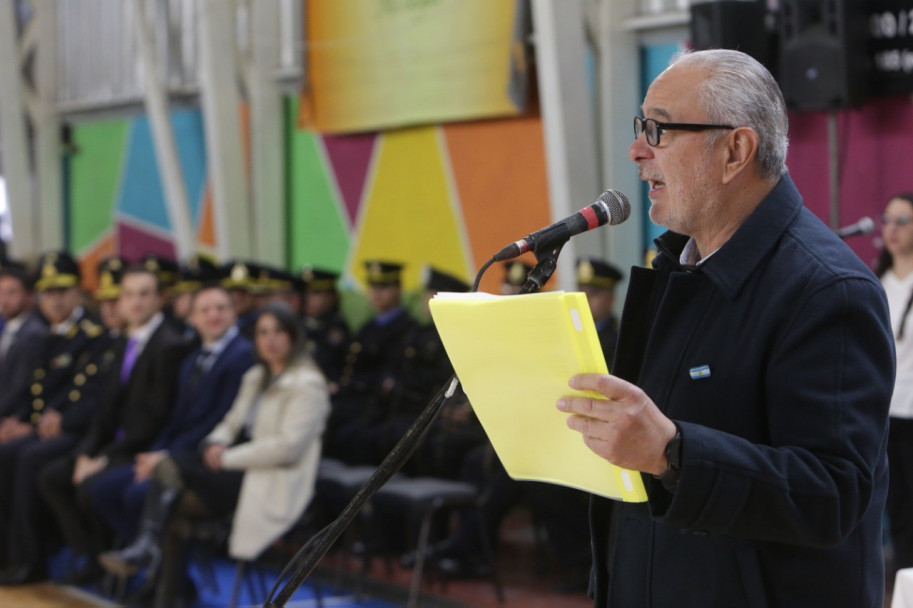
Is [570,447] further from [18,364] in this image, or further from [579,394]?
[18,364]

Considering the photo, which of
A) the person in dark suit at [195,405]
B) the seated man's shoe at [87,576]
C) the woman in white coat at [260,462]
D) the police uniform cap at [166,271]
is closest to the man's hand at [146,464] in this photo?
the person in dark suit at [195,405]

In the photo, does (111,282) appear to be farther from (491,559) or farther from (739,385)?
(739,385)

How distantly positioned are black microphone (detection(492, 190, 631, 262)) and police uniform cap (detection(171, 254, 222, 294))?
6042mm

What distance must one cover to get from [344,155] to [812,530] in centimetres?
728

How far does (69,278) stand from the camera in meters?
7.47

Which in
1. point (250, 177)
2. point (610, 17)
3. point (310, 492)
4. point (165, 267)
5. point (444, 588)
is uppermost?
point (610, 17)

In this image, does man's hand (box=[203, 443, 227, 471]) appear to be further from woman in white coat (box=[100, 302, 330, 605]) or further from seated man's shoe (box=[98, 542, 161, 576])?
seated man's shoe (box=[98, 542, 161, 576])

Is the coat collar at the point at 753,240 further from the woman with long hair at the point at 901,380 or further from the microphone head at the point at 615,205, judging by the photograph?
the woman with long hair at the point at 901,380

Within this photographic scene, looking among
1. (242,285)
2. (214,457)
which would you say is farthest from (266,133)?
(214,457)

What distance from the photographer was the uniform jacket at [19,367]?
23.2ft

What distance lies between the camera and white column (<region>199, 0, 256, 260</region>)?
860 centimetres

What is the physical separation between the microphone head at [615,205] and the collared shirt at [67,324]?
6.09 m

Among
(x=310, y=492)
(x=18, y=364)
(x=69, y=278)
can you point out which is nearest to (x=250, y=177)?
(x=69, y=278)

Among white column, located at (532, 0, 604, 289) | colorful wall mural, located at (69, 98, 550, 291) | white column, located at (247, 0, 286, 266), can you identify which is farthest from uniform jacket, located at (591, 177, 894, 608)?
white column, located at (247, 0, 286, 266)
